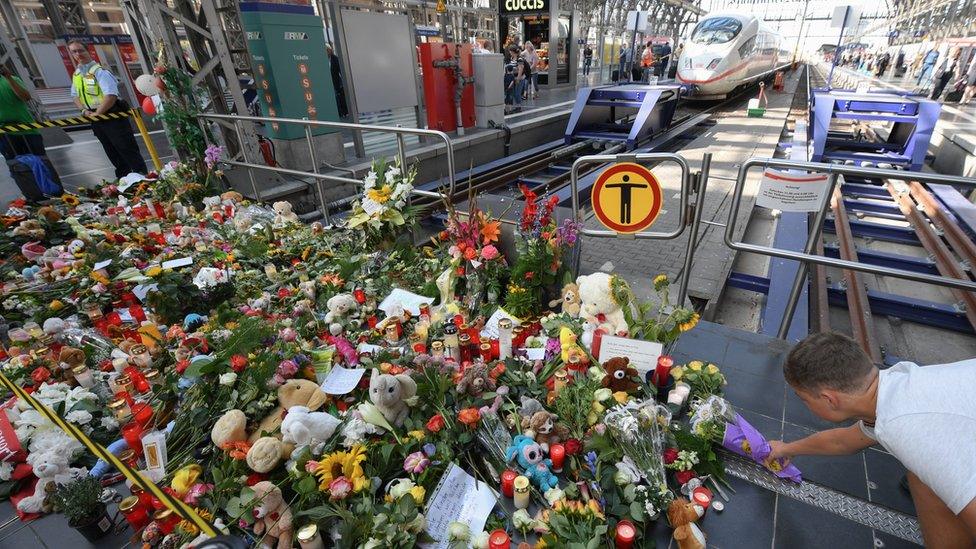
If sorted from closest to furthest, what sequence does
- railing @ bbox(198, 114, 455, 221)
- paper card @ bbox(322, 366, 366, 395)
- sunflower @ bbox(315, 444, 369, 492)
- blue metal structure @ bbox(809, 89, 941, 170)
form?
sunflower @ bbox(315, 444, 369, 492) < paper card @ bbox(322, 366, 366, 395) < railing @ bbox(198, 114, 455, 221) < blue metal structure @ bbox(809, 89, 941, 170)

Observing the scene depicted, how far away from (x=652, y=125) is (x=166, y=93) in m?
9.19

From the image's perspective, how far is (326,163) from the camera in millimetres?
7031

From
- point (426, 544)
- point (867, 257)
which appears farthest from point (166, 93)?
point (867, 257)

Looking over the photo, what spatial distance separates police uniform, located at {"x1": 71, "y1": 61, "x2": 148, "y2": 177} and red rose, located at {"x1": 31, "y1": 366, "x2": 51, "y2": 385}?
5153mm

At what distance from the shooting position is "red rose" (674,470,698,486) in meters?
1.96

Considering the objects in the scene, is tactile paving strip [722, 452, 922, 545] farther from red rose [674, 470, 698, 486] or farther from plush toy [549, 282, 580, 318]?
plush toy [549, 282, 580, 318]

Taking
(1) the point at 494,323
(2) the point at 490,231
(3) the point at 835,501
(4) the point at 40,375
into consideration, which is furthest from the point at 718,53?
(4) the point at 40,375

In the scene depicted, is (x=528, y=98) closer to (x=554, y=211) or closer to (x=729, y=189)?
(x=729, y=189)

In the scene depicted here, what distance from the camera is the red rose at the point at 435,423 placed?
213 cm

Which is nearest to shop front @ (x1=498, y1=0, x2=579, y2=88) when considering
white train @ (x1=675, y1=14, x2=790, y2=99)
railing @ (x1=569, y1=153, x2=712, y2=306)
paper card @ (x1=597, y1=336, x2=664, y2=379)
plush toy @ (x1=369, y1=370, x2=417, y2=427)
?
white train @ (x1=675, y1=14, x2=790, y2=99)

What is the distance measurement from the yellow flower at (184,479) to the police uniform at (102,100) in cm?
648

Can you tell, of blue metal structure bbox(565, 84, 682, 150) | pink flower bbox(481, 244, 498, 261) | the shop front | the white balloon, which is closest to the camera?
pink flower bbox(481, 244, 498, 261)

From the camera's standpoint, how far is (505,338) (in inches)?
105

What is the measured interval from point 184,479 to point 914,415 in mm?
2809
